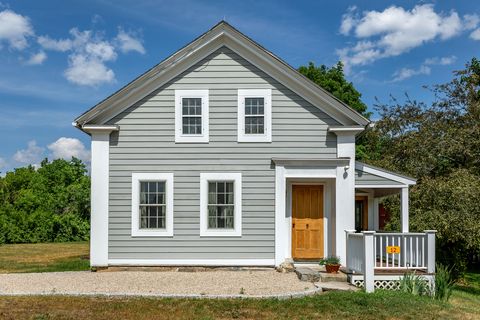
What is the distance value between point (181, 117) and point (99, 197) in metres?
3.30

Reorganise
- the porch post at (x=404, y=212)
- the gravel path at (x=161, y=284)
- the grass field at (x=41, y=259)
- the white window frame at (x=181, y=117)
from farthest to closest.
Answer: the grass field at (x=41, y=259), the white window frame at (x=181, y=117), the porch post at (x=404, y=212), the gravel path at (x=161, y=284)

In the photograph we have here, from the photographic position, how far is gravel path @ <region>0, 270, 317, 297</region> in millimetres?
11273

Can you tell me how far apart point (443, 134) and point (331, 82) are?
1538cm

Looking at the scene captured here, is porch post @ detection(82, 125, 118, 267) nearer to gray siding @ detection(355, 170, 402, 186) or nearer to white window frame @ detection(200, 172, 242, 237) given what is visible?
white window frame @ detection(200, 172, 242, 237)

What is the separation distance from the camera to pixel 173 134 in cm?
1507

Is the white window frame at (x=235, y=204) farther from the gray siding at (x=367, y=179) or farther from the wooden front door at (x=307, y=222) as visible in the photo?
the gray siding at (x=367, y=179)

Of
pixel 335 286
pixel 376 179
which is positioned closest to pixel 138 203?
pixel 335 286

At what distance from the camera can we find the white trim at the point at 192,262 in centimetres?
1484

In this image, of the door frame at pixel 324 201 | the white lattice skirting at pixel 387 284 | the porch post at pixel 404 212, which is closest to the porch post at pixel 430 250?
the white lattice skirting at pixel 387 284

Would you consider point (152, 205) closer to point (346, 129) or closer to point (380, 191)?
point (346, 129)

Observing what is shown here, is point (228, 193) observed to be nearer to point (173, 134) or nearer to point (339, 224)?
point (173, 134)

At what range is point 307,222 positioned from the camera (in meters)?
15.4

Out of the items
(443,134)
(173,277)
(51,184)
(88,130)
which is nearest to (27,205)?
(51,184)

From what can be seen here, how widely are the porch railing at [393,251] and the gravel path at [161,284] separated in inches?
56.4
